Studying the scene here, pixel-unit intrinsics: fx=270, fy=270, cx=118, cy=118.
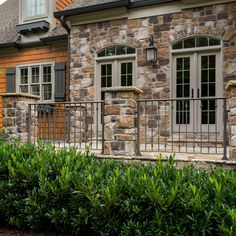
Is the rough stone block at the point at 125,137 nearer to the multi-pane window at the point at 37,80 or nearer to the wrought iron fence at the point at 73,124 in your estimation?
the wrought iron fence at the point at 73,124

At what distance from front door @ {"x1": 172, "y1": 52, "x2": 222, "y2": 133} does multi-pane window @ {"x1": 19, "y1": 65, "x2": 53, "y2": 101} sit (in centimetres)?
416

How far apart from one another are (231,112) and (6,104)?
14.4 ft

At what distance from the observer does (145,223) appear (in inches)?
93.5

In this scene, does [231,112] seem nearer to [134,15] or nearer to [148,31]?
[148,31]

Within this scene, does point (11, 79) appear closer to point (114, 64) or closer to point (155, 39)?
point (114, 64)

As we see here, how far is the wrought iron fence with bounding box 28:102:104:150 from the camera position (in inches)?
225

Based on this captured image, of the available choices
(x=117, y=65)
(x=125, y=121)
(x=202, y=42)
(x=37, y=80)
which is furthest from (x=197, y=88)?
(x=37, y=80)

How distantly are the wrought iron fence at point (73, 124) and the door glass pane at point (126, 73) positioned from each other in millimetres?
907

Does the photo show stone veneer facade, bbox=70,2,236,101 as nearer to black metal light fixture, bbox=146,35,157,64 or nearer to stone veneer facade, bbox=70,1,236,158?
stone veneer facade, bbox=70,1,236,158

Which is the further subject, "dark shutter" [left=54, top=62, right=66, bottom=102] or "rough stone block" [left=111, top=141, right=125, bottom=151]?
"dark shutter" [left=54, top=62, right=66, bottom=102]

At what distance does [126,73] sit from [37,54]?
347cm

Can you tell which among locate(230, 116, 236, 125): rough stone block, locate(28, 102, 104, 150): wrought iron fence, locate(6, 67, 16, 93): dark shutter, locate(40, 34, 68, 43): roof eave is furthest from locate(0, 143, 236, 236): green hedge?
locate(6, 67, 16, 93): dark shutter

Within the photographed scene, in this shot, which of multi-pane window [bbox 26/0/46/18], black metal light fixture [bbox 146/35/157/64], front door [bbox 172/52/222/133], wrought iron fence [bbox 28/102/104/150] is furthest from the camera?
multi-pane window [bbox 26/0/46/18]

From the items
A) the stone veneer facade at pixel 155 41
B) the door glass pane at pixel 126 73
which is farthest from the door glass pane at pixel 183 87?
the door glass pane at pixel 126 73
